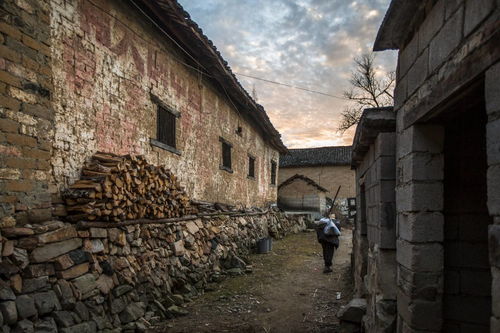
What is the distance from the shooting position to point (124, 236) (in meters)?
5.18

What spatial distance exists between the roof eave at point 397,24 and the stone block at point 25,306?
4596 millimetres

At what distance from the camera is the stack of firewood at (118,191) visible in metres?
4.52

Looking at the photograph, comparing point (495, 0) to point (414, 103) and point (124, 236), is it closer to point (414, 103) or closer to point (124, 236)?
point (414, 103)

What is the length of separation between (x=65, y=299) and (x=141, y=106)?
3.64 meters

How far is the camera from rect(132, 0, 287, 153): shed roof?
6.18 metres

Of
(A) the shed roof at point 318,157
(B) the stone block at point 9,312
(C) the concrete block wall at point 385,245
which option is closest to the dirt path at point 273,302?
(C) the concrete block wall at point 385,245

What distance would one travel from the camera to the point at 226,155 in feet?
36.3

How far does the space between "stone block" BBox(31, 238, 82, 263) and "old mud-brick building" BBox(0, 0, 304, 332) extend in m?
0.01

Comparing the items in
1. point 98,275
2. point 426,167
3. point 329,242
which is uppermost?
point 426,167

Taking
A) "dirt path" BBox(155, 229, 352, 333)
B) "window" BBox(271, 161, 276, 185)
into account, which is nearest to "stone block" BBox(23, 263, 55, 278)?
"dirt path" BBox(155, 229, 352, 333)

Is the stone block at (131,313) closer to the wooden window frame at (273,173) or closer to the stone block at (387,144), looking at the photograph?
the stone block at (387,144)

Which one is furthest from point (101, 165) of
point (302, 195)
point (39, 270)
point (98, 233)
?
point (302, 195)

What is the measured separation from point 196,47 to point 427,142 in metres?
6.11

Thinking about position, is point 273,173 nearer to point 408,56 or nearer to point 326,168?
point 326,168
